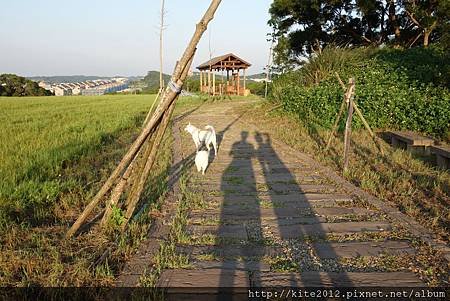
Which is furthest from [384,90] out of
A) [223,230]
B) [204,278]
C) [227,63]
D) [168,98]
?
[227,63]

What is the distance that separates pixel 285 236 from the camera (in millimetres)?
3387

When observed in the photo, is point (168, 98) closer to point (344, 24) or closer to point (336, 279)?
point (336, 279)

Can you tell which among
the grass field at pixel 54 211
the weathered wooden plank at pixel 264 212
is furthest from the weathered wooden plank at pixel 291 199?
the grass field at pixel 54 211

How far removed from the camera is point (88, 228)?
11.5 feet

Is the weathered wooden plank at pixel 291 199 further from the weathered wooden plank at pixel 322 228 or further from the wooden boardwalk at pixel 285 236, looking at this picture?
the weathered wooden plank at pixel 322 228

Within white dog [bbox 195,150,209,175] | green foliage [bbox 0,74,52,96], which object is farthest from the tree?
green foliage [bbox 0,74,52,96]

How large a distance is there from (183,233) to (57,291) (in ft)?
4.28

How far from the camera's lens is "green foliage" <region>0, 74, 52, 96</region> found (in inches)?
2207

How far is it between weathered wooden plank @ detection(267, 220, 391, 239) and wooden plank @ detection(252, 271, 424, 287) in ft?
2.41

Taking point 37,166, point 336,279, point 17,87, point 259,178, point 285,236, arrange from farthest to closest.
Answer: point 17,87 < point 259,178 < point 37,166 < point 285,236 < point 336,279

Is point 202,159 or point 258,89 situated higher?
point 258,89

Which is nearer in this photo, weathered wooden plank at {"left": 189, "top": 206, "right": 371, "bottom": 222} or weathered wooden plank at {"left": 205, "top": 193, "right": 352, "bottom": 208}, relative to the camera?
weathered wooden plank at {"left": 189, "top": 206, "right": 371, "bottom": 222}

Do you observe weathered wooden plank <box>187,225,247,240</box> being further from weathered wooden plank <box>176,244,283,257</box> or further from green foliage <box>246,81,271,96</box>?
green foliage <box>246,81,271,96</box>

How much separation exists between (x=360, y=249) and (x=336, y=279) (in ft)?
2.06
